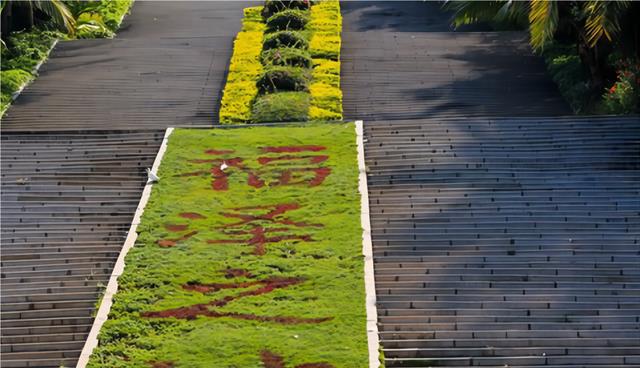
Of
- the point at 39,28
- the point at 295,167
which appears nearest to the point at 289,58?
the point at 295,167

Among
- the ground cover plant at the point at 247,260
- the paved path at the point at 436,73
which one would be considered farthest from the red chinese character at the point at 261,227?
the paved path at the point at 436,73

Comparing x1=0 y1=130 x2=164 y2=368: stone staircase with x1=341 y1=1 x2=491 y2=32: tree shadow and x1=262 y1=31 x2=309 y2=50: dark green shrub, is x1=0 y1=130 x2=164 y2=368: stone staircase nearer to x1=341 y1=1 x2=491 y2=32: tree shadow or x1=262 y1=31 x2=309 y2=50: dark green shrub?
x1=262 y1=31 x2=309 y2=50: dark green shrub

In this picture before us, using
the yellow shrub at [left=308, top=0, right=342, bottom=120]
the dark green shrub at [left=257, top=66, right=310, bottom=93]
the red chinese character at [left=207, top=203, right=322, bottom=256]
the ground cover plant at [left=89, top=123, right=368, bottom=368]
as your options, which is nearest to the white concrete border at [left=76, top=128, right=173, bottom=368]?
the ground cover plant at [left=89, top=123, right=368, bottom=368]

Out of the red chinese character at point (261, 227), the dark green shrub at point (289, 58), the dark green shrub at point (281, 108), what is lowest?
the dark green shrub at point (289, 58)

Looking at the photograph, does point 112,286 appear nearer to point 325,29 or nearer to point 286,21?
point 286,21

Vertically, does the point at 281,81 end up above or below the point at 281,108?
below

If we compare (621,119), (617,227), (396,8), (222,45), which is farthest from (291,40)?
(617,227)

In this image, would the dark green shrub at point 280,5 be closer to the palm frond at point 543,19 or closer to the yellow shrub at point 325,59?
the yellow shrub at point 325,59
